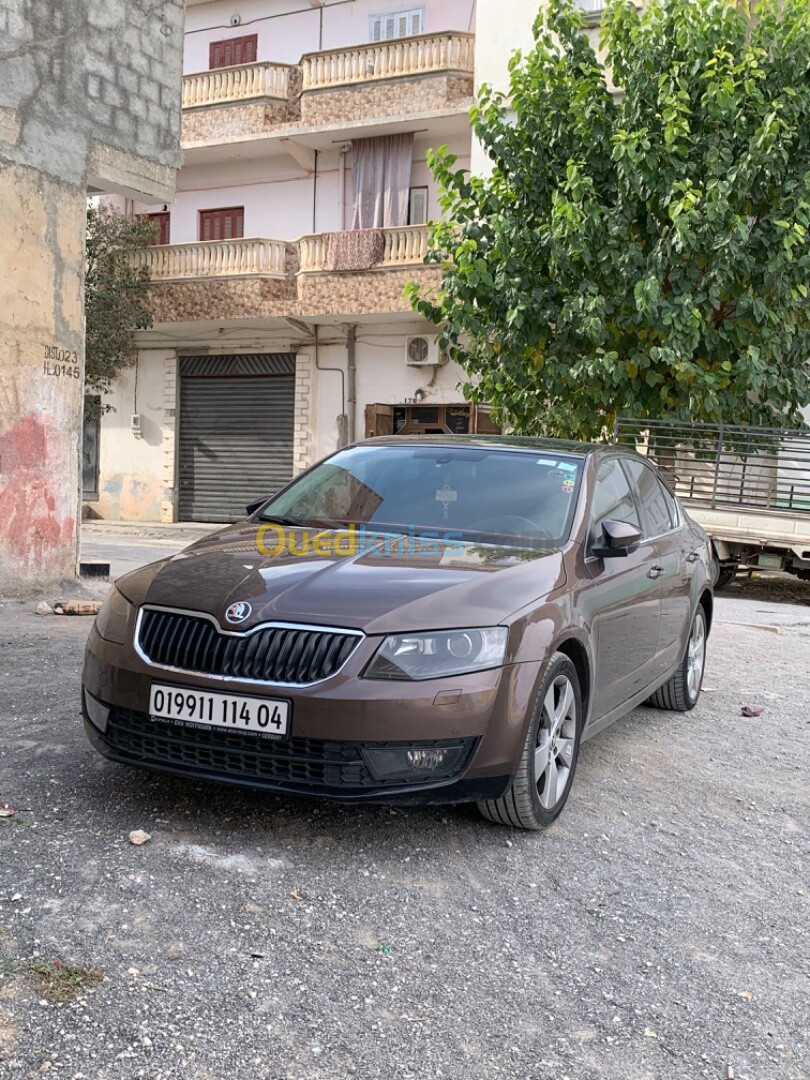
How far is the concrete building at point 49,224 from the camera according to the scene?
8500 millimetres

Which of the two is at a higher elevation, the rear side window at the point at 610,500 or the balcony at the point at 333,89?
the balcony at the point at 333,89

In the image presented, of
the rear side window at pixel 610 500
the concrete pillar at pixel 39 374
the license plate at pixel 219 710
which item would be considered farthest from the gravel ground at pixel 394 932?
the concrete pillar at pixel 39 374

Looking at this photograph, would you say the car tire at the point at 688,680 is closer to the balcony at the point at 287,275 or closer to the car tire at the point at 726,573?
the car tire at the point at 726,573

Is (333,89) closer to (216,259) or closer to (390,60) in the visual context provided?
(390,60)

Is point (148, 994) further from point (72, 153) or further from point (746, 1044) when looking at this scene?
point (72, 153)

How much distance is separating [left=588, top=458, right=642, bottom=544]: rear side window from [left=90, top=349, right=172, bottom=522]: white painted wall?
61.3 feet

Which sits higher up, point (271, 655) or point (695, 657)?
A: point (271, 655)

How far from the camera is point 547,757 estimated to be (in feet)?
12.4

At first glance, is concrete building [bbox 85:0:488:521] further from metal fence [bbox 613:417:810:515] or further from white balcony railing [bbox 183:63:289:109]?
metal fence [bbox 613:417:810:515]

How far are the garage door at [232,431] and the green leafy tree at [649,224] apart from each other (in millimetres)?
7911

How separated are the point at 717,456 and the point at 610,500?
354 inches

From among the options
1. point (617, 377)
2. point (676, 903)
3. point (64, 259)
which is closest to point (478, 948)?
point (676, 903)

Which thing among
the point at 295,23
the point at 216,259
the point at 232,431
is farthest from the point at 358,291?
the point at 295,23

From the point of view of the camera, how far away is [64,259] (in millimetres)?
8953
